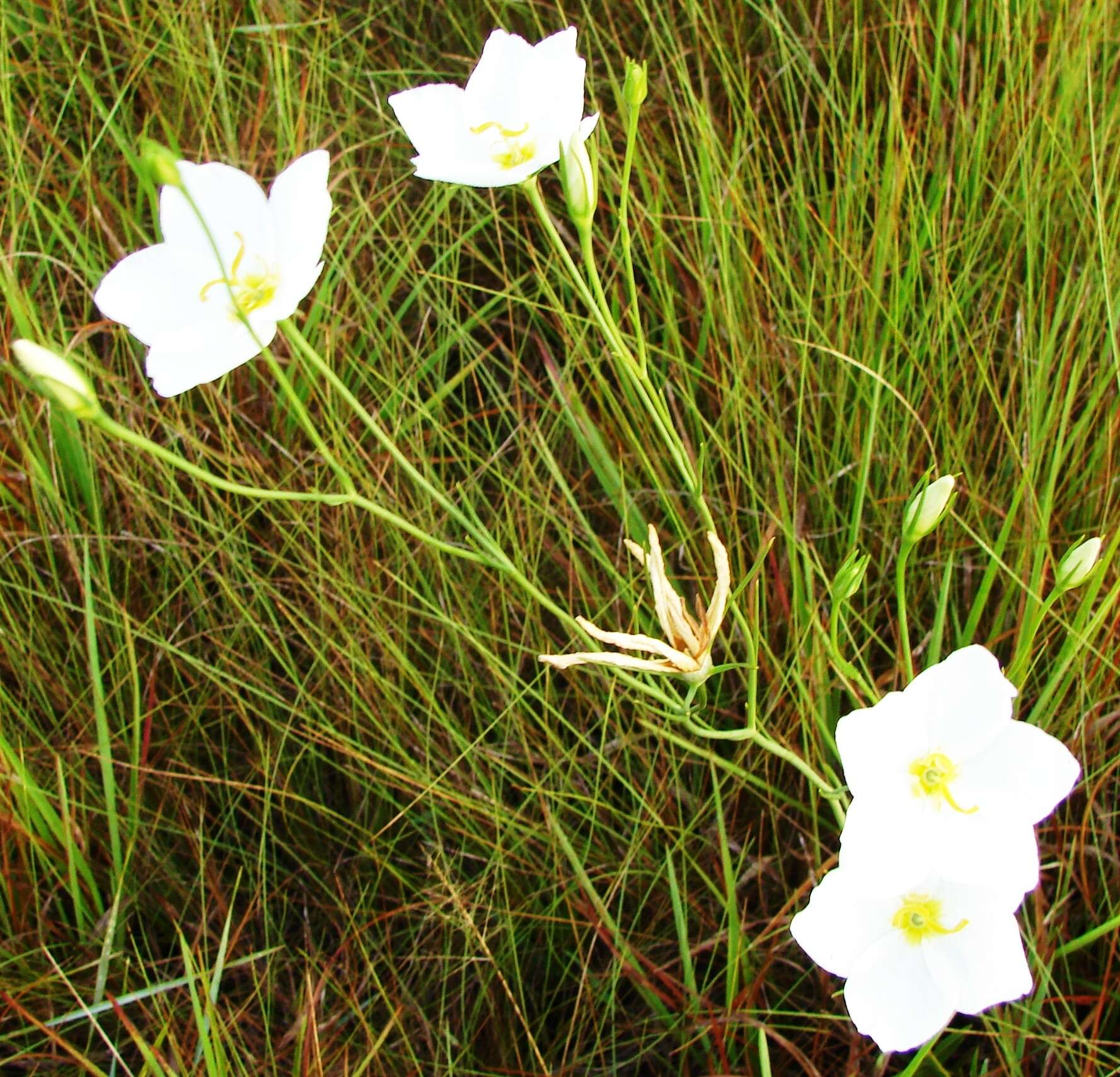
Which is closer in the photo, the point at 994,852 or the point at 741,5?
the point at 994,852

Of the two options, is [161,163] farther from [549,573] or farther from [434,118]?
[549,573]

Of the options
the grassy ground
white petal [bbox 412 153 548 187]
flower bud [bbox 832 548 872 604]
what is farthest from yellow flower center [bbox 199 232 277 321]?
flower bud [bbox 832 548 872 604]

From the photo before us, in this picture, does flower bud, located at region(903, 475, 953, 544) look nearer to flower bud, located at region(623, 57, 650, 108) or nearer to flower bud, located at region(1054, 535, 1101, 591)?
flower bud, located at region(1054, 535, 1101, 591)

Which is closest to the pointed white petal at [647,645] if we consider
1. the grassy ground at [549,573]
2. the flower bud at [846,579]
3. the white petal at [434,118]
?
the flower bud at [846,579]

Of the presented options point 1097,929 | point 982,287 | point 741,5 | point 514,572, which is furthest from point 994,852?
point 741,5

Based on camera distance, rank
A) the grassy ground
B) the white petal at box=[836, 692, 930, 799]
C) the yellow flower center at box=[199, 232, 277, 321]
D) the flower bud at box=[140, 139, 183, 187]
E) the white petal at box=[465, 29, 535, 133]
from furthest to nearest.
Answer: the grassy ground, the white petal at box=[465, 29, 535, 133], the yellow flower center at box=[199, 232, 277, 321], the white petal at box=[836, 692, 930, 799], the flower bud at box=[140, 139, 183, 187]

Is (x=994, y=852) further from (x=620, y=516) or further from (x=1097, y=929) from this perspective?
(x=620, y=516)
